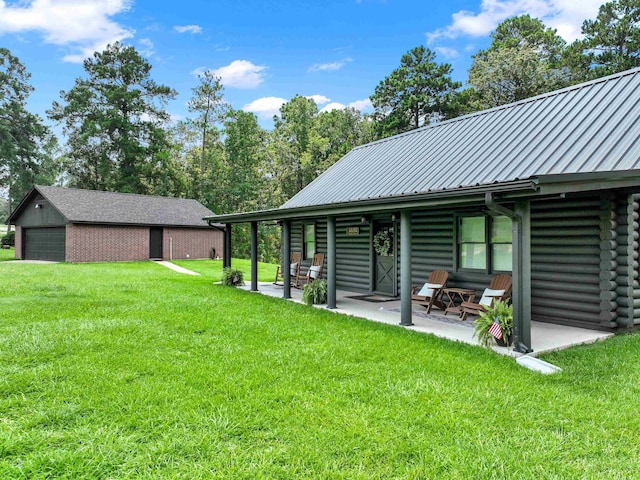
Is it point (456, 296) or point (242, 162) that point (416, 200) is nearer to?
point (456, 296)

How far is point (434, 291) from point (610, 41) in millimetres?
22720

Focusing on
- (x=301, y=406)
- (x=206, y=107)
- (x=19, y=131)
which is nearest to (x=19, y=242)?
(x=206, y=107)

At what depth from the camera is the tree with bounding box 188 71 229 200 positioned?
33.2 metres

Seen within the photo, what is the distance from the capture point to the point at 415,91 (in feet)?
94.3

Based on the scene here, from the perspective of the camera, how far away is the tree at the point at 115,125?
109 feet

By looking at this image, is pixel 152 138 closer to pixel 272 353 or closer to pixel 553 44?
pixel 553 44

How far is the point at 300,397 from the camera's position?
3.75 m

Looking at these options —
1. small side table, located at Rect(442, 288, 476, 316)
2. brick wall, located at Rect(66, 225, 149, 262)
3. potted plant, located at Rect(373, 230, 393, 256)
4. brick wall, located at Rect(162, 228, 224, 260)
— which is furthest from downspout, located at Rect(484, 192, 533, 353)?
brick wall, located at Rect(162, 228, 224, 260)

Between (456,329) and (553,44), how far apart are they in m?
28.8

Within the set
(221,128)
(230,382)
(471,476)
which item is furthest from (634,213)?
(221,128)

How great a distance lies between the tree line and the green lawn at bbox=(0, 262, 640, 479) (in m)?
25.4

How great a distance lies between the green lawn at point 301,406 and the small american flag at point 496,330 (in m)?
0.28

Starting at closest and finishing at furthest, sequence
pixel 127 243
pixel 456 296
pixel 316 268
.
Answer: pixel 456 296 → pixel 316 268 → pixel 127 243

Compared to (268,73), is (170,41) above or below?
below
